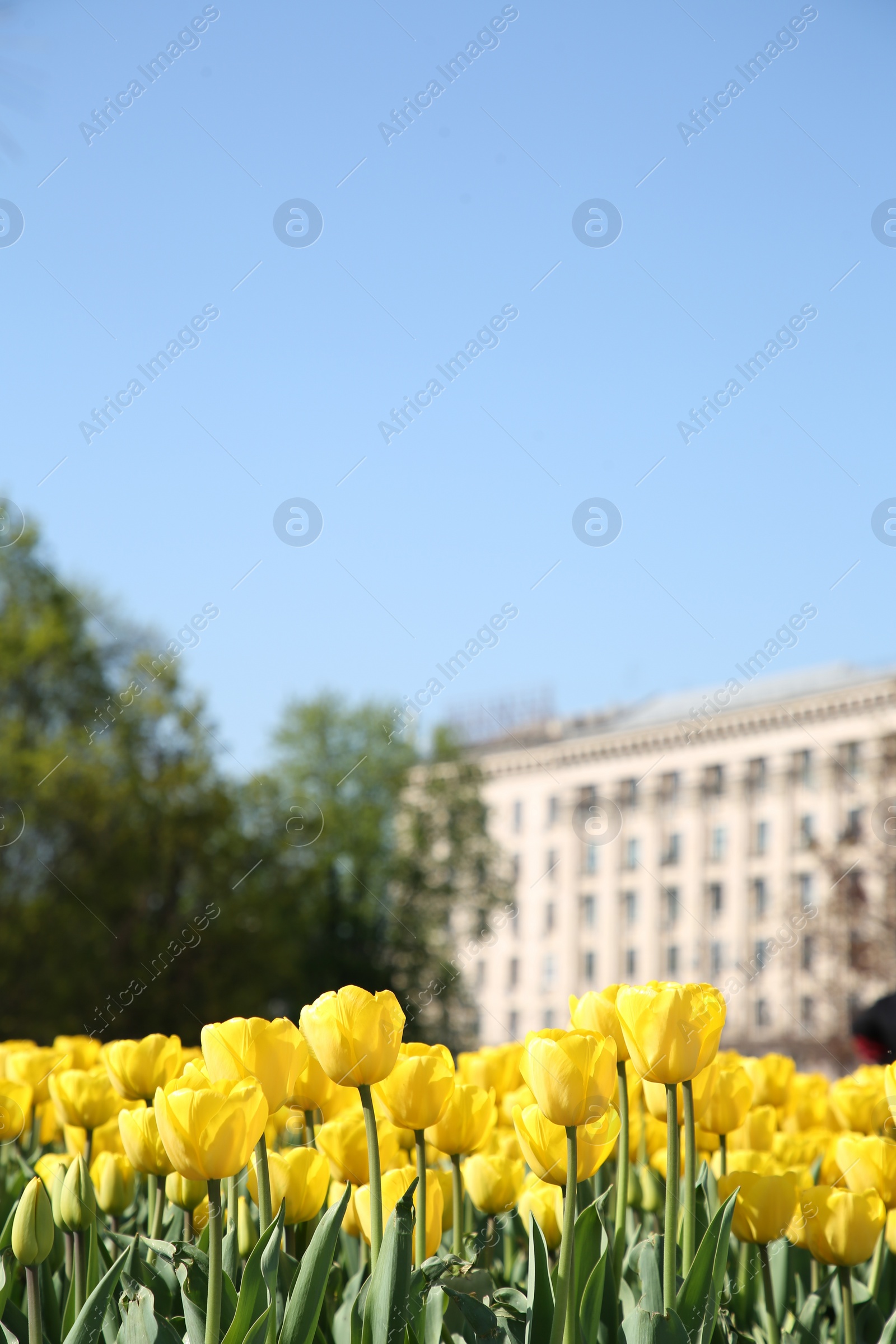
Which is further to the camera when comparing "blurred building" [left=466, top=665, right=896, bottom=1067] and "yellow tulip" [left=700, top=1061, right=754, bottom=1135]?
"blurred building" [left=466, top=665, right=896, bottom=1067]

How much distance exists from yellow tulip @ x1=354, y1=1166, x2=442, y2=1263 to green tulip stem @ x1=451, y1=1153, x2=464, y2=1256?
0.05m

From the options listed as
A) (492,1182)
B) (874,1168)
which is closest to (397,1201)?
(492,1182)

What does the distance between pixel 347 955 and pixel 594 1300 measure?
1409 inches

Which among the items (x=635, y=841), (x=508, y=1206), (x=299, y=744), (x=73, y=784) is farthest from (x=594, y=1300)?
(x=635, y=841)

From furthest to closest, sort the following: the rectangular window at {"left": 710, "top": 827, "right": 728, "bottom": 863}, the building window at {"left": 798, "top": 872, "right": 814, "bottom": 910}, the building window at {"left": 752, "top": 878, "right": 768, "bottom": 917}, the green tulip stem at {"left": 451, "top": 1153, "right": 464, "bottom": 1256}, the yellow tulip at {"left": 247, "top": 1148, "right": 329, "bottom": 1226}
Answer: the rectangular window at {"left": 710, "top": 827, "right": 728, "bottom": 863} → the building window at {"left": 752, "top": 878, "right": 768, "bottom": 917} → the building window at {"left": 798, "top": 872, "right": 814, "bottom": 910} → the green tulip stem at {"left": 451, "top": 1153, "right": 464, "bottom": 1256} → the yellow tulip at {"left": 247, "top": 1148, "right": 329, "bottom": 1226}

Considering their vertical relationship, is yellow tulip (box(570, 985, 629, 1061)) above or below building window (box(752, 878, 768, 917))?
below

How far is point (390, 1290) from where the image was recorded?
66.6 inches

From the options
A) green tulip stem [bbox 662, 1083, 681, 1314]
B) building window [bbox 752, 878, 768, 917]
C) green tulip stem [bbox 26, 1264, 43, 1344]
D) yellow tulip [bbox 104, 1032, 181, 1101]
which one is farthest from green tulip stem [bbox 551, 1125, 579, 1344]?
building window [bbox 752, 878, 768, 917]

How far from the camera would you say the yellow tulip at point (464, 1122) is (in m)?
2.29

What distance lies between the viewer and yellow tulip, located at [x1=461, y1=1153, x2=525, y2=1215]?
237 cm

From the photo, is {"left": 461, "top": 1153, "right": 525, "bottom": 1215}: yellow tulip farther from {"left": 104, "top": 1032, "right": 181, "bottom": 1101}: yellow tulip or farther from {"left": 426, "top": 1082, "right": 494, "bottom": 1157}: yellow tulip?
{"left": 104, "top": 1032, "right": 181, "bottom": 1101}: yellow tulip

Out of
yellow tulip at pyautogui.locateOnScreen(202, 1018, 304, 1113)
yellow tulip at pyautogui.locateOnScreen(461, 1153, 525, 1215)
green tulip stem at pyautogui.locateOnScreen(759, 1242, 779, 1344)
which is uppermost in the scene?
yellow tulip at pyautogui.locateOnScreen(202, 1018, 304, 1113)

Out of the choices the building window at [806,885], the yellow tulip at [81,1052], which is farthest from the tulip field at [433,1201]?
the building window at [806,885]

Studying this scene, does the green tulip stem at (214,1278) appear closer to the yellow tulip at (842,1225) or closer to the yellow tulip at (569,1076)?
the yellow tulip at (569,1076)
